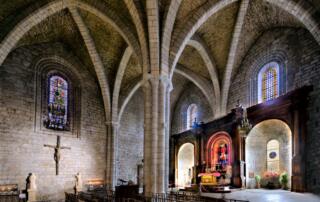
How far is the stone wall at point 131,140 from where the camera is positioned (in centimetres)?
2250

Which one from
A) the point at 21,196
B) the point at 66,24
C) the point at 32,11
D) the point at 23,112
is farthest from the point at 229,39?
the point at 21,196

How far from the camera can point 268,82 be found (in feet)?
55.1

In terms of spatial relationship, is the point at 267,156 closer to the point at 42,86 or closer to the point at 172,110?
the point at 172,110

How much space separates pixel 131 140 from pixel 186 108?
538 cm

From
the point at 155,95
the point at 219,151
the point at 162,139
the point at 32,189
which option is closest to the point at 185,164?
the point at 219,151

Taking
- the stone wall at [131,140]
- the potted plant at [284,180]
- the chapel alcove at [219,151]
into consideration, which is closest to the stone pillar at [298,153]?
the potted plant at [284,180]

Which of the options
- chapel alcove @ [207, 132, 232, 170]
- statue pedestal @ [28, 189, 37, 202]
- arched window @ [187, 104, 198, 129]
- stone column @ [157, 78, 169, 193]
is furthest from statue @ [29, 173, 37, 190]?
arched window @ [187, 104, 198, 129]

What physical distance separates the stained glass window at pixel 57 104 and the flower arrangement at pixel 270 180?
1212 cm

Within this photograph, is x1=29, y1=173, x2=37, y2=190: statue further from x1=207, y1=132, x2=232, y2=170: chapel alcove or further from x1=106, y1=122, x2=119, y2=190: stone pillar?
x1=207, y1=132, x2=232, y2=170: chapel alcove

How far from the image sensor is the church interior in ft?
40.7

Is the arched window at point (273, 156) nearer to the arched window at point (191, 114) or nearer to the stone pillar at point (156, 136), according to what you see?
the stone pillar at point (156, 136)

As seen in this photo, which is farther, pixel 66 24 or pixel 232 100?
pixel 232 100

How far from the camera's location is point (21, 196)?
1450cm

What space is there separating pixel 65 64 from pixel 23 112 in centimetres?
432
